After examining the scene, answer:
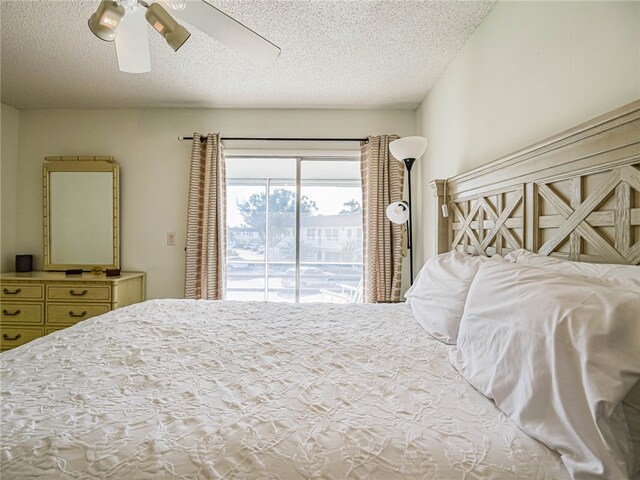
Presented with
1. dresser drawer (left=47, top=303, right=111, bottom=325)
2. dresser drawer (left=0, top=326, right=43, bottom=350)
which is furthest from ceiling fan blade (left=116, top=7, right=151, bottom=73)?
dresser drawer (left=0, top=326, right=43, bottom=350)

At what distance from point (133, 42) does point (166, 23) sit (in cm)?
43

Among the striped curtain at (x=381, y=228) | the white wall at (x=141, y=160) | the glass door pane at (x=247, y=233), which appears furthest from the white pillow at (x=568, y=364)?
the white wall at (x=141, y=160)

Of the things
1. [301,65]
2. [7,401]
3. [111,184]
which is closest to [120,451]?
[7,401]

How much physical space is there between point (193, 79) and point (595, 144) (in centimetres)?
276

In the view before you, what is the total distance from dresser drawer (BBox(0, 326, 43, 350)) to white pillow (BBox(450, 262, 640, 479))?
11.8 feet

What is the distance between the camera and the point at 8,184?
10.2ft

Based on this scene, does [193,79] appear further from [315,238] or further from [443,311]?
[443,311]

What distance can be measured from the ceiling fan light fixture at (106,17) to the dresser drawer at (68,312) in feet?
7.60

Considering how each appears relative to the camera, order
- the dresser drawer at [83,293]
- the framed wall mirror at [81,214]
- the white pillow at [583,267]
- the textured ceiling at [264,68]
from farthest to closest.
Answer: the framed wall mirror at [81,214], the dresser drawer at [83,293], the textured ceiling at [264,68], the white pillow at [583,267]

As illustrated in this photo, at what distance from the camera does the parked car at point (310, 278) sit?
3.27 metres

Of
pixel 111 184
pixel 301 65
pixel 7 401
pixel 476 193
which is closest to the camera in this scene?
pixel 7 401

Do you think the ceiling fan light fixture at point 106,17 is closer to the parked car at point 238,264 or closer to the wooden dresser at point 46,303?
the wooden dresser at point 46,303

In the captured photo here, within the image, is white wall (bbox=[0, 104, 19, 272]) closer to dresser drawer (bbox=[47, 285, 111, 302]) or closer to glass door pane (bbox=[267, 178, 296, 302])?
dresser drawer (bbox=[47, 285, 111, 302])

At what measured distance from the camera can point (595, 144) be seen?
0.98 m
